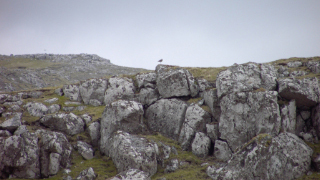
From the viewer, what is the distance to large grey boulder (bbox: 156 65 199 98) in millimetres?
33219

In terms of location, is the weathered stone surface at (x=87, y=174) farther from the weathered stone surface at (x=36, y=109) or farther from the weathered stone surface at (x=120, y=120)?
the weathered stone surface at (x=36, y=109)

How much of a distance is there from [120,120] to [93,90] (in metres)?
12.9

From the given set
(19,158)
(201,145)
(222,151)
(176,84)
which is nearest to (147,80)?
(176,84)

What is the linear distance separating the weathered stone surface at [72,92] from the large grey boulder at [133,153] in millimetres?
18549

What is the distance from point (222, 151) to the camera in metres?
25.7

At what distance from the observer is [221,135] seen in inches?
1040

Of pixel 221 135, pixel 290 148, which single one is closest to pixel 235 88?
pixel 221 135

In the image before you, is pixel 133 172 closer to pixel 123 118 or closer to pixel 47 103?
pixel 123 118

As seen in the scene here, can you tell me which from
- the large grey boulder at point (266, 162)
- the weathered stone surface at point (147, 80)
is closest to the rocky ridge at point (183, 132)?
the large grey boulder at point (266, 162)

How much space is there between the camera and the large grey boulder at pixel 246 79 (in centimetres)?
2730

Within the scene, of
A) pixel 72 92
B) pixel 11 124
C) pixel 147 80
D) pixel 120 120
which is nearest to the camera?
pixel 11 124

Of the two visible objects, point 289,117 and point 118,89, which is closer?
point 289,117

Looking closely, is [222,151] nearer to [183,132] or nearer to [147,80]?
[183,132]

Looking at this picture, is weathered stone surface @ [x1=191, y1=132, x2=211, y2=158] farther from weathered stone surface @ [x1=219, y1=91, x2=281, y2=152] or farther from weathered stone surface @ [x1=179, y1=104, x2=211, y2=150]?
weathered stone surface @ [x1=219, y1=91, x2=281, y2=152]
